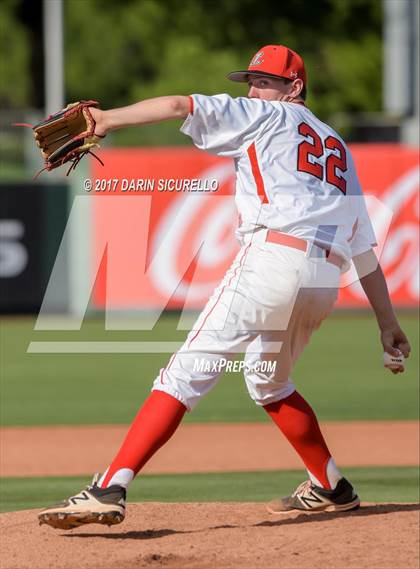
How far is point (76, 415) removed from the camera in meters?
9.62

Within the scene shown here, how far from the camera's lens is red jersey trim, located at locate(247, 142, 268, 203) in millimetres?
5020

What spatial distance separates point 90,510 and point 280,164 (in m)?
1.61

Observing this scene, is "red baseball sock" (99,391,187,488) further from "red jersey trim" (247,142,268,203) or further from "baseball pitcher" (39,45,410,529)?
"red jersey trim" (247,142,268,203)

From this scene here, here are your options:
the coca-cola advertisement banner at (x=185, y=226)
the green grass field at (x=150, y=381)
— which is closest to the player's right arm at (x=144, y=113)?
the green grass field at (x=150, y=381)

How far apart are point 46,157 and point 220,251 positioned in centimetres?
947

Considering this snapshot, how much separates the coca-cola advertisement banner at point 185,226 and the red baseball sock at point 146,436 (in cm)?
896

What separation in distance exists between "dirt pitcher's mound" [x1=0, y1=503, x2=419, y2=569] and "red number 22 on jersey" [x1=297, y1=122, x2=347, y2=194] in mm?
1457

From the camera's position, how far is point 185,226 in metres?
14.5

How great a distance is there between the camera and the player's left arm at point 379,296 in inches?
213

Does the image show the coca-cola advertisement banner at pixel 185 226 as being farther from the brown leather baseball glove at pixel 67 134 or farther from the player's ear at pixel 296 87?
the brown leather baseball glove at pixel 67 134

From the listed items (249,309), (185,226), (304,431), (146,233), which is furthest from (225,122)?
(185,226)

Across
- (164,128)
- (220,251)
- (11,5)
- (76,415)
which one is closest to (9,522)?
(76,415)
